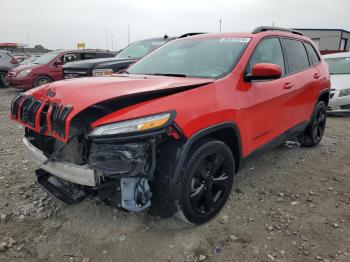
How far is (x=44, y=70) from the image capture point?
11.2 metres

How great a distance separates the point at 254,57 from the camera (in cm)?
335

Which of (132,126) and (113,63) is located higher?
(113,63)

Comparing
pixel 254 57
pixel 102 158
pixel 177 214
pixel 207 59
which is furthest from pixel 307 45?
pixel 102 158

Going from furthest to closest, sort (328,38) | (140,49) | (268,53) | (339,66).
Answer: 1. (328,38)
2. (339,66)
3. (140,49)
4. (268,53)

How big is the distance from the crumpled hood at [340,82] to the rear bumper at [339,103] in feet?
0.63

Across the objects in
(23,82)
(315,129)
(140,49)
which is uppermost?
(140,49)

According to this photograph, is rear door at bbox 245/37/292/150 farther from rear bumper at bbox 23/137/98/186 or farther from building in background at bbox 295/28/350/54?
building in background at bbox 295/28/350/54

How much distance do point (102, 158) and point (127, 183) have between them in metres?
0.27

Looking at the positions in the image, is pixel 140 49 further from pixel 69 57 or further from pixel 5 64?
pixel 5 64

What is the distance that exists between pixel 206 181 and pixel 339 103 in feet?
20.0

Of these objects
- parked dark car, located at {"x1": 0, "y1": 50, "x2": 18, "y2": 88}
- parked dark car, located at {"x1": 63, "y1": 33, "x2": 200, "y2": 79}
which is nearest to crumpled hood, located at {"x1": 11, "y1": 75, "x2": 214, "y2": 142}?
parked dark car, located at {"x1": 63, "y1": 33, "x2": 200, "y2": 79}

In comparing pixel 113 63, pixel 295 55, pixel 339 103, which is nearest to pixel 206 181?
pixel 295 55

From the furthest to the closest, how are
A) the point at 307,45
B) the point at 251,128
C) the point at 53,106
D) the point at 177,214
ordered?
the point at 307,45, the point at 251,128, the point at 177,214, the point at 53,106

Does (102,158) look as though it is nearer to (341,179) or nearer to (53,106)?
(53,106)
